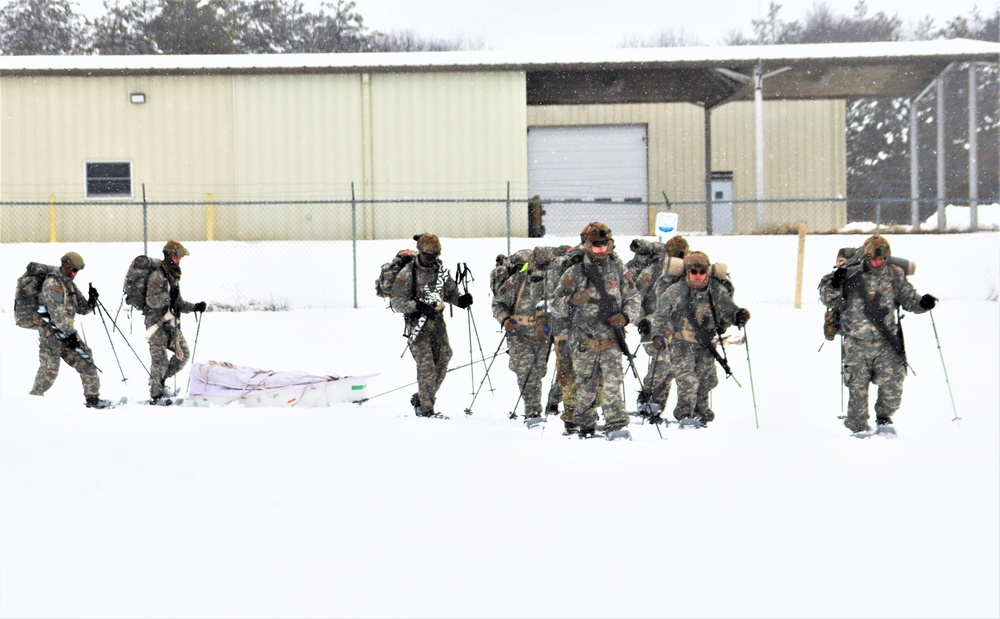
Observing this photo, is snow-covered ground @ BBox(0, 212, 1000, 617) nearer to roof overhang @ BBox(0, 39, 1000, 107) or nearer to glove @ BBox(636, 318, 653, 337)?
glove @ BBox(636, 318, 653, 337)

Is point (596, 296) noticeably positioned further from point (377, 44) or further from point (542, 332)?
point (377, 44)

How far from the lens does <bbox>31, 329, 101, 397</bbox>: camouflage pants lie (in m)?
11.5

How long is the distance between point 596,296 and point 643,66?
16492 mm

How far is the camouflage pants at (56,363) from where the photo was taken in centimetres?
1151

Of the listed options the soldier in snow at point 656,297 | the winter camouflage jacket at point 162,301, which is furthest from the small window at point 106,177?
the soldier in snow at point 656,297

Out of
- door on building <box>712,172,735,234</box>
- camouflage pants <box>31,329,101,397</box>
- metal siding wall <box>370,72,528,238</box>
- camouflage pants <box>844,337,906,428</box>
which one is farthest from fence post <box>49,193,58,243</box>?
camouflage pants <box>844,337,906,428</box>

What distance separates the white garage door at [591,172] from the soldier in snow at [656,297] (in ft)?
56.2

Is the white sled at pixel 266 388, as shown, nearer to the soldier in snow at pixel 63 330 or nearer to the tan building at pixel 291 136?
the soldier in snow at pixel 63 330

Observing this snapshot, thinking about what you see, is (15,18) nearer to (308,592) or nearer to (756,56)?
(756,56)

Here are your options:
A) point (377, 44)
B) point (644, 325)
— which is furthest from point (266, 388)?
point (377, 44)

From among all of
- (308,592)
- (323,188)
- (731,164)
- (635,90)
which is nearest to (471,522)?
(308,592)

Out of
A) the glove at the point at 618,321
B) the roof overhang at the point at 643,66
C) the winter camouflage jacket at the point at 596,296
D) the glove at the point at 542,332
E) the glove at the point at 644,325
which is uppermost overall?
the roof overhang at the point at 643,66

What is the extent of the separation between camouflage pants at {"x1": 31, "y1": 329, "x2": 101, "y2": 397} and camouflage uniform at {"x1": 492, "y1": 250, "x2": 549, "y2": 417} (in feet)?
13.2

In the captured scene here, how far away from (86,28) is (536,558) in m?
45.2
